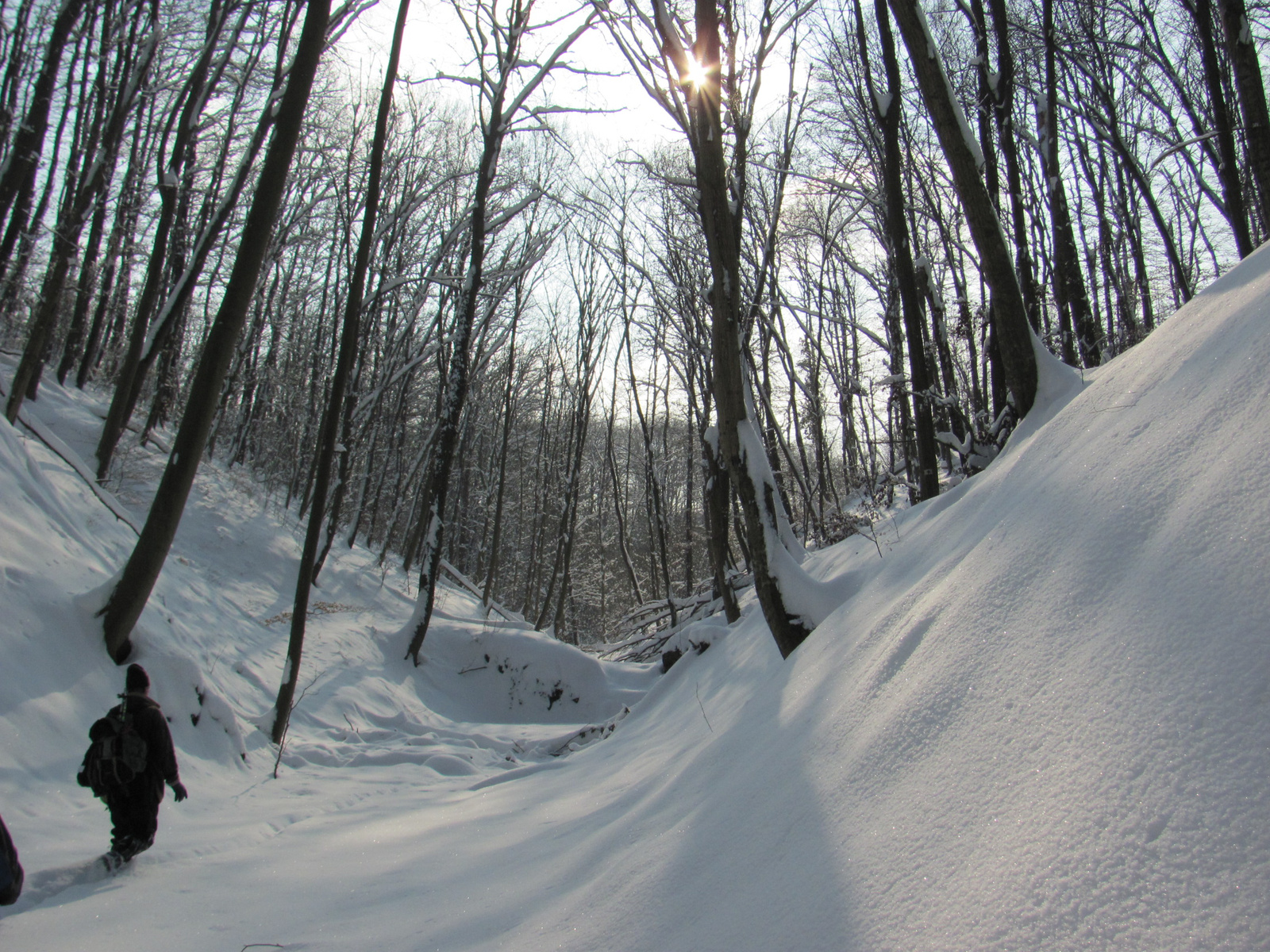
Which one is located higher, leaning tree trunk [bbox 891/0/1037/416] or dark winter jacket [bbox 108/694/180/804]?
leaning tree trunk [bbox 891/0/1037/416]

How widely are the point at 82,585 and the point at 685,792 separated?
6001 millimetres

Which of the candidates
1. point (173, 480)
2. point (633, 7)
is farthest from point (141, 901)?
point (633, 7)

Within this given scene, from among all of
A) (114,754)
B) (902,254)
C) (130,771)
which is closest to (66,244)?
(114,754)

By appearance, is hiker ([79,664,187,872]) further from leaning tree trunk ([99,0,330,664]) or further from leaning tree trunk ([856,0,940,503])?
leaning tree trunk ([856,0,940,503])

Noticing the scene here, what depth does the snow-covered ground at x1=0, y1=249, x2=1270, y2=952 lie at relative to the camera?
1.09 meters

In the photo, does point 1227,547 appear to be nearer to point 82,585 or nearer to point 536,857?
point 536,857

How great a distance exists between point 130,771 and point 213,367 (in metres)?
3.58

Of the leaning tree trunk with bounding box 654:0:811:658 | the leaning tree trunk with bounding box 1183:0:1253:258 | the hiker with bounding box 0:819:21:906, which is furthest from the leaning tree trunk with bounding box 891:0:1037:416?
the leaning tree trunk with bounding box 1183:0:1253:258

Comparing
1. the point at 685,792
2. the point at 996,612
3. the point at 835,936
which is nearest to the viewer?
the point at 835,936

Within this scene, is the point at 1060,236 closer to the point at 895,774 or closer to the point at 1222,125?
the point at 1222,125

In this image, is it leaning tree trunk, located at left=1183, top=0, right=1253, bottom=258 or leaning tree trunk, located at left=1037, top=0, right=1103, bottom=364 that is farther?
leaning tree trunk, located at left=1037, top=0, right=1103, bottom=364

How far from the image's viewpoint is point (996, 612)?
1.90m

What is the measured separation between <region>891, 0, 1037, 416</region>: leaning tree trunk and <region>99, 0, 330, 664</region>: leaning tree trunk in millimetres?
5168

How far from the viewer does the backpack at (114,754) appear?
3.32 metres
